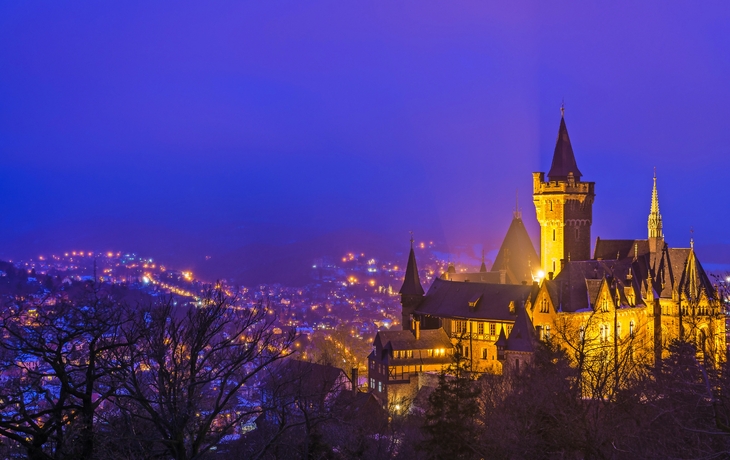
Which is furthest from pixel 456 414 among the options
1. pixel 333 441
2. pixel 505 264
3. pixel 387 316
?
pixel 387 316

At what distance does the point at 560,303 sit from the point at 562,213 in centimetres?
1297

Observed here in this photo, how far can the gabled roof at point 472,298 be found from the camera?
63.5m

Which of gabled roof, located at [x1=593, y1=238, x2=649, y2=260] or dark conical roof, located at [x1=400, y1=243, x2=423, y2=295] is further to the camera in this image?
dark conical roof, located at [x1=400, y1=243, x2=423, y2=295]

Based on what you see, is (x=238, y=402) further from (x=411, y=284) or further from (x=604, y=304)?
(x=411, y=284)

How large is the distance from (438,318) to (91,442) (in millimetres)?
55865

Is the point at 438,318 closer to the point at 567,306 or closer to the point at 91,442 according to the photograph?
the point at 567,306

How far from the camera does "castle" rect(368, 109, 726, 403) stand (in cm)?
5941

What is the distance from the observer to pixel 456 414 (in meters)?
30.5

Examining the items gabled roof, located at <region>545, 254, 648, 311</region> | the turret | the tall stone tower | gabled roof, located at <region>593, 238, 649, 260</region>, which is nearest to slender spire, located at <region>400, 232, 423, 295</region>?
the tall stone tower

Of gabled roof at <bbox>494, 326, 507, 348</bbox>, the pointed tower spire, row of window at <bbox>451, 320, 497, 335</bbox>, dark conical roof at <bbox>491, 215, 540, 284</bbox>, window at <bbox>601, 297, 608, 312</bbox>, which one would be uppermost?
dark conical roof at <bbox>491, 215, 540, 284</bbox>

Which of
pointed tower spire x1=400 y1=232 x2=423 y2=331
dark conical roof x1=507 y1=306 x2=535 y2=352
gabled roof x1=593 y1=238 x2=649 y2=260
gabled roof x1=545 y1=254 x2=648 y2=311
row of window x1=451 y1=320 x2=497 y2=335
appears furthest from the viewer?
pointed tower spire x1=400 y1=232 x2=423 y2=331

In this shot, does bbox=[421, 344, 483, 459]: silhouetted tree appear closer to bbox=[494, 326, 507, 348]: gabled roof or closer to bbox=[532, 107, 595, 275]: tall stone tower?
bbox=[494, 326, 507, 348]: gabled roof

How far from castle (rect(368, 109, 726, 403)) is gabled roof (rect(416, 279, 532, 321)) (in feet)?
0.32

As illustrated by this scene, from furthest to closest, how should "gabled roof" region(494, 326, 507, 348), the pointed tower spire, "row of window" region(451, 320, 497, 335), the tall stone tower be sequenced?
the pointed tower spire
the tall stone tower
"row of window" region(451, 320, 497, 335)
"gabled roof" region(494, 326, 507, 348)
